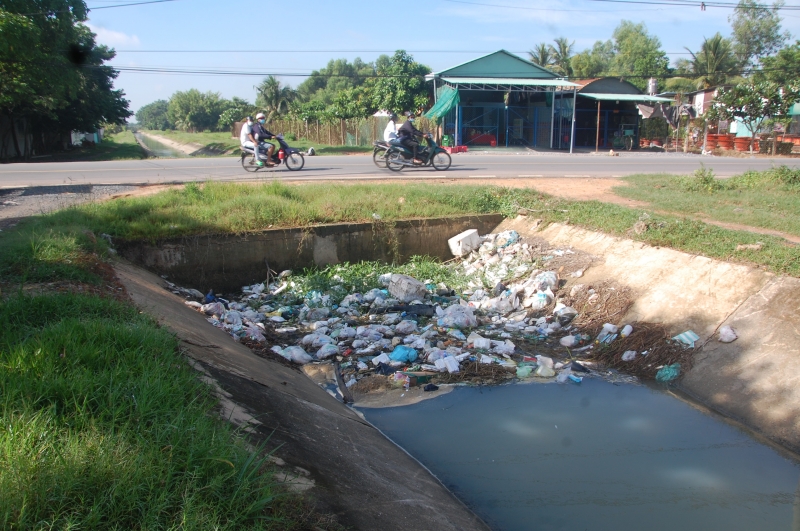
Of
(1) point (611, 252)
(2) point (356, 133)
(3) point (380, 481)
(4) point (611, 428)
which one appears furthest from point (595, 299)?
(2) point (356, 133)

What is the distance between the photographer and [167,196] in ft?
31.2

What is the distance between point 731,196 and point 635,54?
54.6m

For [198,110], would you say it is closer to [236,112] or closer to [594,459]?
[236,112]

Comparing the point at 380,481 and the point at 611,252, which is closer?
the point at 380,481

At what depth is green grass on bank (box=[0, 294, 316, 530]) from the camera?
6.81ft

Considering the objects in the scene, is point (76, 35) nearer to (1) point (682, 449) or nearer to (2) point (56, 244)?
(2) point (56, 244)

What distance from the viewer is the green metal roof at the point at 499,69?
2988 centimetres

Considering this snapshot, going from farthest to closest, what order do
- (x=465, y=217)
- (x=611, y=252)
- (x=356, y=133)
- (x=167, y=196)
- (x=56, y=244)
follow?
(x=356, y=133) < (x=465, y=217) < (x=167, y=196) < (x=611, y=252) < (x=56, y=244)

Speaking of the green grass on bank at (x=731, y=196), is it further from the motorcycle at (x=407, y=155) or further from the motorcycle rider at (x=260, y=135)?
the motorcycle rider at (x=260, y=135)

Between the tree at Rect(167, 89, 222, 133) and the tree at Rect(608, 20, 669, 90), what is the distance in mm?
49305

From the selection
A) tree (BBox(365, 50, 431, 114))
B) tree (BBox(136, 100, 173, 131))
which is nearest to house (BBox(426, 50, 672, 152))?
tree (BBox(365, 50, 431, 114))

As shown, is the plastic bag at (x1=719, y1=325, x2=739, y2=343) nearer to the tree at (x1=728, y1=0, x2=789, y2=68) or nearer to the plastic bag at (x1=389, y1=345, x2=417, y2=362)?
the plastic bag at (x1=389, y1=345, x2=417, y2=362)

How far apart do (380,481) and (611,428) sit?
2498mm

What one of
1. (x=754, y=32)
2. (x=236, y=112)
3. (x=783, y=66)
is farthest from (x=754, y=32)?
(x=236, y=112)
